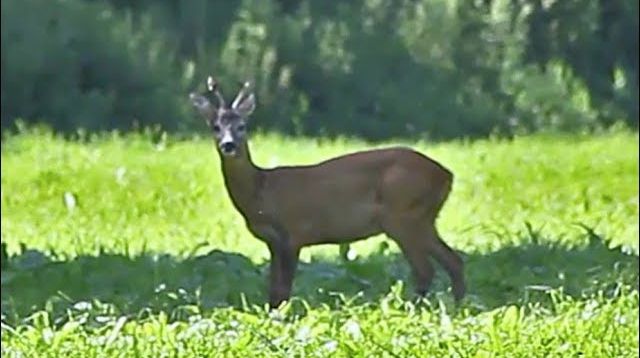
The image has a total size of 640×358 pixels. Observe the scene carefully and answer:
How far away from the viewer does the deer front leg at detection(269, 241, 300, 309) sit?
8.26 metres

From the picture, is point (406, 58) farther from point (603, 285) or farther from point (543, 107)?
point (603, 285)

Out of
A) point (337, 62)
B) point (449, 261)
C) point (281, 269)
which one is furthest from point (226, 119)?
point (337, 62)

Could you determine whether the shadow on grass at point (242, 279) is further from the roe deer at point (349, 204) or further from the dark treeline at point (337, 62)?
the dark treeline at point (337, 62)

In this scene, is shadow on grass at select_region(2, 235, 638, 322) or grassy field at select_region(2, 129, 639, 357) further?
shadow on grass at select_region(2, 235, 638, 322)

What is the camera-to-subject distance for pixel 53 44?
1784 cm

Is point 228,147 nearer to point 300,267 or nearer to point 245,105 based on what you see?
point 245,105

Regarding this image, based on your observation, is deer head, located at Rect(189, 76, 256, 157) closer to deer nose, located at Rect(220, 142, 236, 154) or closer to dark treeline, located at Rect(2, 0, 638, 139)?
deer nose, located at Rect(220, 142, 236, 154)

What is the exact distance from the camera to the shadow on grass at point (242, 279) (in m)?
8.45

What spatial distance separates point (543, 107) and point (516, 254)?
9365 millimetres

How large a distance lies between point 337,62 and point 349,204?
10.7 meters

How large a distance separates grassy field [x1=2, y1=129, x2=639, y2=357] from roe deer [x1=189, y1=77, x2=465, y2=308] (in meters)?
0.16

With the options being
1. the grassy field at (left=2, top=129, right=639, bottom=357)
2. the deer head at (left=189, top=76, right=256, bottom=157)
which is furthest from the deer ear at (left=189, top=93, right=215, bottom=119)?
the grassy field at (left=2, top=129, right=639, bottom=357)

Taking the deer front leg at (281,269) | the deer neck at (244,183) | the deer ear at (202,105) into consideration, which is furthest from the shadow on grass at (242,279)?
the deer ear at (202,105)

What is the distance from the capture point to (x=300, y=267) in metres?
9.30
